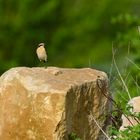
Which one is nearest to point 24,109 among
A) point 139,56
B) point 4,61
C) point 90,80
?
point 90,80

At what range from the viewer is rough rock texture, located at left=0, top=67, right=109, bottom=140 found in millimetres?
5754

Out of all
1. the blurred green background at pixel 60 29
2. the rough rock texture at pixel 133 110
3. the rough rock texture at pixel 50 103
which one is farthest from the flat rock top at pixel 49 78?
the blurred green background at pixel 60 29

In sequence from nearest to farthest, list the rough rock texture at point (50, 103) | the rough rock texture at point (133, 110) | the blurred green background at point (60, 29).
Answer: the rough rock texture at point (50, 103)
the rough rock texture at point (133, 110)
the blurred green background at point (60, 29)

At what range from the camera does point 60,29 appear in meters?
20.7

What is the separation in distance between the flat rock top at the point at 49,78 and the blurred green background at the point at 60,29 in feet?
41.2

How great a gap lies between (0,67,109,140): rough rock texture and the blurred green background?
496 inches

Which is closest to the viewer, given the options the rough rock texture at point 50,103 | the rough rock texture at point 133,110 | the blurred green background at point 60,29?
the rough rock texture at point 50,103

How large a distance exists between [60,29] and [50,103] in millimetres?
14968

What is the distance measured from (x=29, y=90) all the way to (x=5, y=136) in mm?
374

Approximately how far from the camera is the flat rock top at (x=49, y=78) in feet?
19.1

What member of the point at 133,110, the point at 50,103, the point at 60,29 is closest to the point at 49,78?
the point at 50,103

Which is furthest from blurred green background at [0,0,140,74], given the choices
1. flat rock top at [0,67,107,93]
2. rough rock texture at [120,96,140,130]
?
flat rock top at [0,67,107,93]

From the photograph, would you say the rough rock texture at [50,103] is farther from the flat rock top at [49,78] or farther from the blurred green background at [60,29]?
the blurred green background at [60,29]

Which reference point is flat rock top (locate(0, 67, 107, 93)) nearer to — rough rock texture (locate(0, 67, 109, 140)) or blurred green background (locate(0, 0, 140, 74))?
rough rock texture (locate(0, 67, 109, 140))
